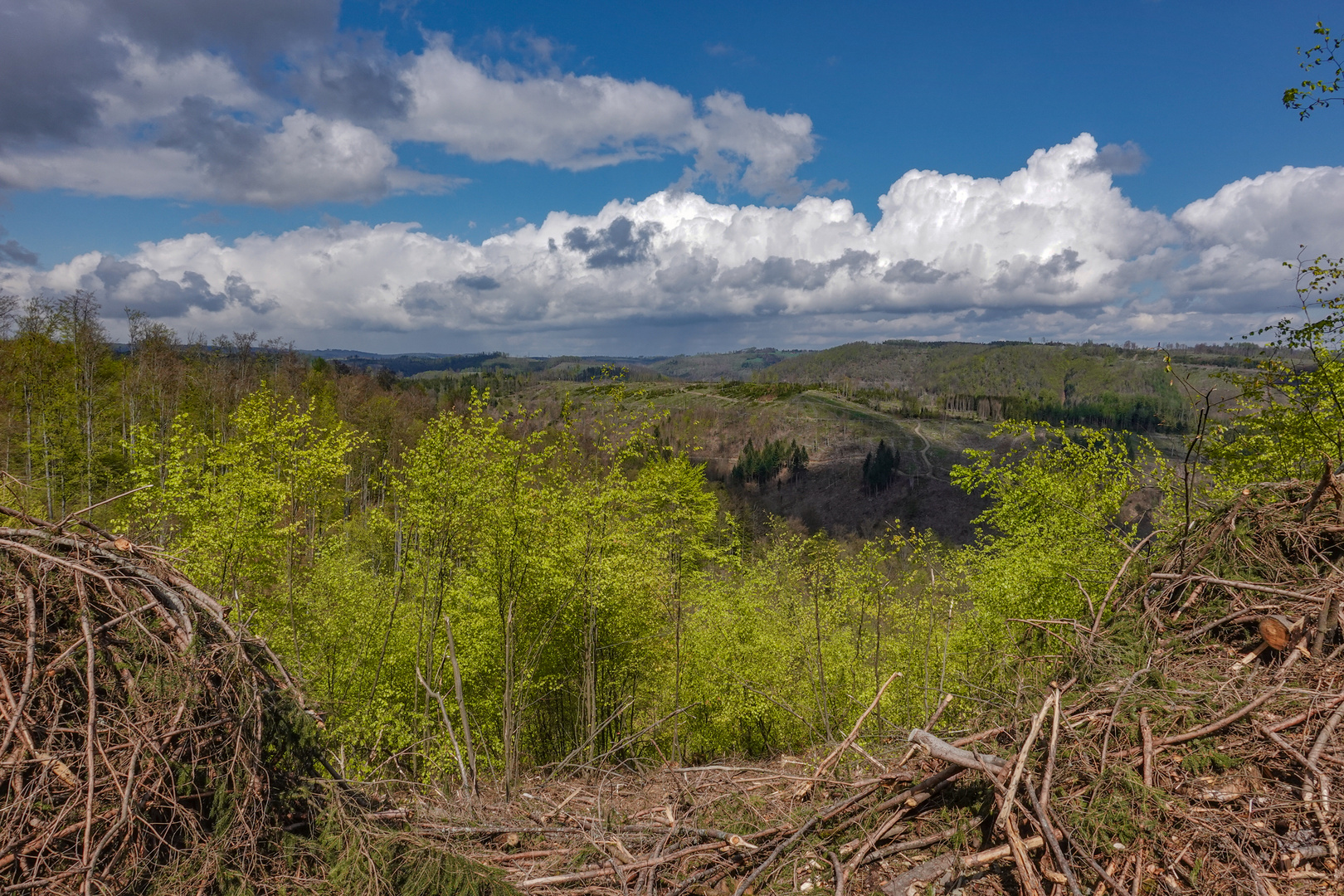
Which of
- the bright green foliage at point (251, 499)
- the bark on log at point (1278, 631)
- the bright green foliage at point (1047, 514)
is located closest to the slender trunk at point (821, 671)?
the bark on log at point (1278, 631)

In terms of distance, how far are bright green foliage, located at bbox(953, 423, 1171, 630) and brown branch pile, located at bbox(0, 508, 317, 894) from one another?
46.5ft

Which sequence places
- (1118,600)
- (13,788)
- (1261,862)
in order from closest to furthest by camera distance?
(13,788) < (1261,862) < (1118,600)

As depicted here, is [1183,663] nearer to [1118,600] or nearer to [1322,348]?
[1118,600]

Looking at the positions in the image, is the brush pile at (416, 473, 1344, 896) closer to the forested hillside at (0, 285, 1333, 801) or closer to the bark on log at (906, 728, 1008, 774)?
the bark on log at (906, 728, 1008, 774)

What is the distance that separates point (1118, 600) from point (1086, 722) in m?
2.58

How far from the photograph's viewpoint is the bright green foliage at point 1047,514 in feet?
49.0

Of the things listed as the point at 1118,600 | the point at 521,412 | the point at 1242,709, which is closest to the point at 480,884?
the point at 1242,709

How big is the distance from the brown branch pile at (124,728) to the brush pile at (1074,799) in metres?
1.31

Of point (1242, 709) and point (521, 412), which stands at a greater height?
point (521, 412)

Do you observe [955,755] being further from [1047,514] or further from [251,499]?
[251,499]

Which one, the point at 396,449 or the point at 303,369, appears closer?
the point at 396,449

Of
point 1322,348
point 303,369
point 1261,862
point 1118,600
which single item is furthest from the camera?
point 303,369

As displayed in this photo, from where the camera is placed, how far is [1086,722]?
4.36m

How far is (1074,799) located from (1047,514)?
618 inches
